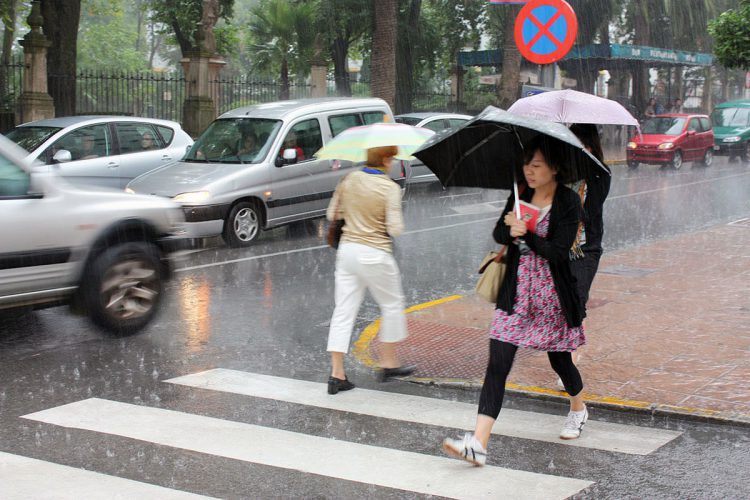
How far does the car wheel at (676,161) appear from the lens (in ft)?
91.0

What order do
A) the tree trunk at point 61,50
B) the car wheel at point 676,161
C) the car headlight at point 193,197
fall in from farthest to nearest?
the car wheel at point 676,161
the tree trunk at point 61,50
the car headlight at point 193,197

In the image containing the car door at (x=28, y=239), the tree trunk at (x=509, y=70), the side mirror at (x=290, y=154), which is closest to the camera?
the car door at (x=28, y=239)

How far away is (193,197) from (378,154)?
6378 millimetres

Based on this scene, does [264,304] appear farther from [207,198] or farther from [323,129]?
[323,129]

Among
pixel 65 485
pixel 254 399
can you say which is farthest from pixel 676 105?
pixel 65 485

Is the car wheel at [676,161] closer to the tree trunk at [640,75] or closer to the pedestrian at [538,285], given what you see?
the tree trunk at [640,75]

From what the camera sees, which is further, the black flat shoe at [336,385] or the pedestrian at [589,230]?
the black flat shoe at [336,385]

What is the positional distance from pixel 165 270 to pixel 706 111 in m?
56.5

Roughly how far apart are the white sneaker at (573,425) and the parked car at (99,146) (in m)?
9.28

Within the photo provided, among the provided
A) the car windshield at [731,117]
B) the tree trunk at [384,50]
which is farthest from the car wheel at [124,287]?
the car windshield at [731,117]

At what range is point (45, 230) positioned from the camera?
7211mm

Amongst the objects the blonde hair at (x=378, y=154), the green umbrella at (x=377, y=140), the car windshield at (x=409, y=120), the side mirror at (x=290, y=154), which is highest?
the car windshield at (x=409, y=120)

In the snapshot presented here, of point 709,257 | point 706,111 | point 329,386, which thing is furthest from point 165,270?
point 706,111

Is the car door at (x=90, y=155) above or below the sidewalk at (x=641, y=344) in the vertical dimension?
above
